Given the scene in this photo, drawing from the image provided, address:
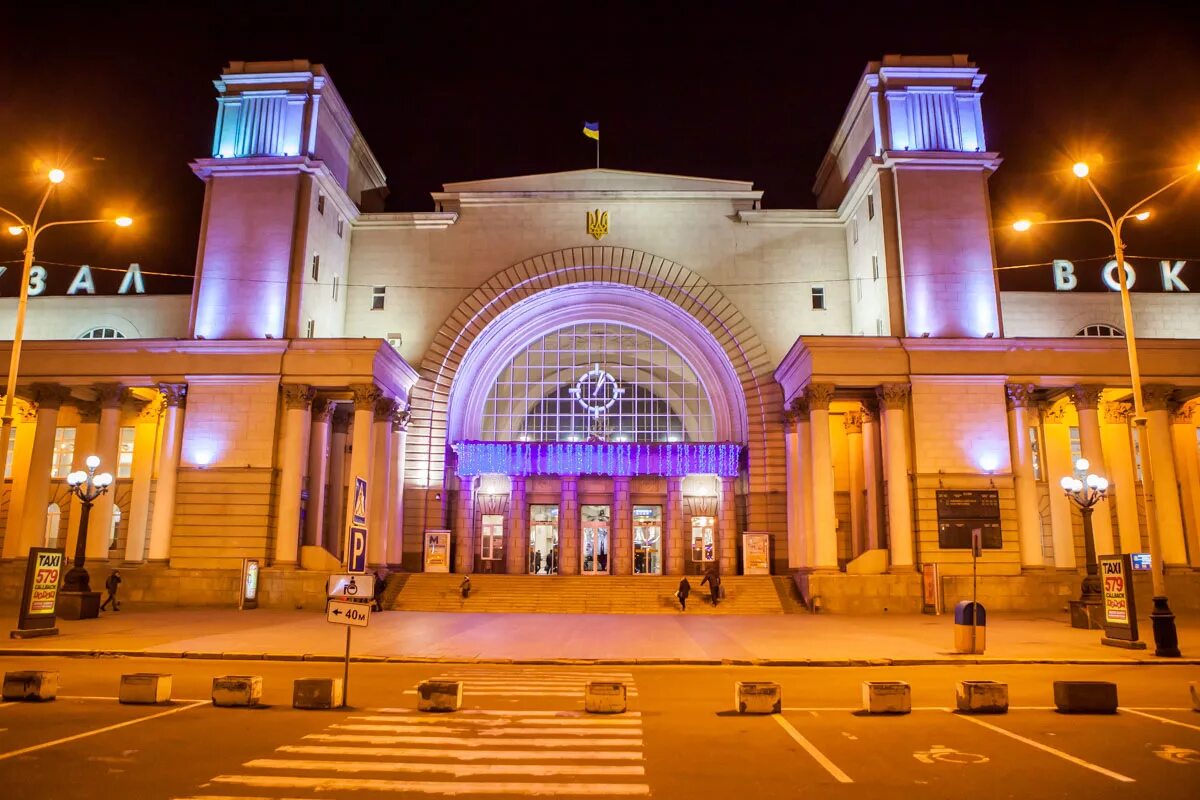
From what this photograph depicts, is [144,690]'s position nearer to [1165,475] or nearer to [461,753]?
[461,753]

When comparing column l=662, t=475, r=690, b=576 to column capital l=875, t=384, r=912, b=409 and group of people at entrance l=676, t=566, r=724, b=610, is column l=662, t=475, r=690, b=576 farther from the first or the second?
column capital l=875, t=384, r=912, b=409

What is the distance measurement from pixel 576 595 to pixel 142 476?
20.8 metres

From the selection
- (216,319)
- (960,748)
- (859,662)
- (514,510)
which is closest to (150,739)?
(960,748)

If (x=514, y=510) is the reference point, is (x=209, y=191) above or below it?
above

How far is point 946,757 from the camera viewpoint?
29.8 feet

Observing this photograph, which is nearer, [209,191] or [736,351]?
[209,191]

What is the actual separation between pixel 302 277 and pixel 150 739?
29630mm

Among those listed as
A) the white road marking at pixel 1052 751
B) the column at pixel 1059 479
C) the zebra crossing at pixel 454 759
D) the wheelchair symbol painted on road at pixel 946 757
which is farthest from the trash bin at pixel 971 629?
the column at pixel 1059 479

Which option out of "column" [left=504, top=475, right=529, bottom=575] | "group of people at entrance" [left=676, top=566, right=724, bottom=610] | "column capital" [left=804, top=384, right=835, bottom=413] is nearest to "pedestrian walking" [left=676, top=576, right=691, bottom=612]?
"group of people at entrance" [left=676, top=566, right=724, bottom=610]

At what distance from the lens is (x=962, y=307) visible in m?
34.8

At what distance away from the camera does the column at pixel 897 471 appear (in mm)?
31703

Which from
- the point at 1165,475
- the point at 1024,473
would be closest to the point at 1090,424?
the point at 1165,475

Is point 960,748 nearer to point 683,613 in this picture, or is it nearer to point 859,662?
point 859,662

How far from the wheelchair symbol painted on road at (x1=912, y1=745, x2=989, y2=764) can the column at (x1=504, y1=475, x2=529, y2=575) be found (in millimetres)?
33792
